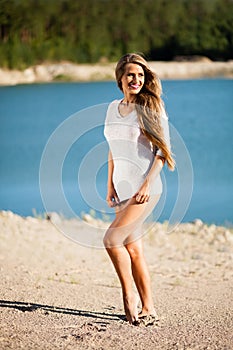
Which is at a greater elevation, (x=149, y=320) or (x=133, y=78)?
(x=133, y=78)

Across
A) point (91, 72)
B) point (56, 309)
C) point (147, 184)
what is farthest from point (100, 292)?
point (91, 72)

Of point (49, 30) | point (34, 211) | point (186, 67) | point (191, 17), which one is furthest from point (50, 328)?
point (191, 17)

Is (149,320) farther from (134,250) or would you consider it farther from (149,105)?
(149,105)

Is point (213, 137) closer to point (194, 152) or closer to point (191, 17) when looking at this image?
point (194, 152)

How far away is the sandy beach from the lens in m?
3.54

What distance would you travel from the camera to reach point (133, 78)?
11.9ft

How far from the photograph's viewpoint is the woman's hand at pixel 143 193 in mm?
3527

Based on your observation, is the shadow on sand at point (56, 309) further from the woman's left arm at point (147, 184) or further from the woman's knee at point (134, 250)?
the woman's left arm at point (147, 184)

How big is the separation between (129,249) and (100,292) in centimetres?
115

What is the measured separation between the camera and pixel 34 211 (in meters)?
9.54

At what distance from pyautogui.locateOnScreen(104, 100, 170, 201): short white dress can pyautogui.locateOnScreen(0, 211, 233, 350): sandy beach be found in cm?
65

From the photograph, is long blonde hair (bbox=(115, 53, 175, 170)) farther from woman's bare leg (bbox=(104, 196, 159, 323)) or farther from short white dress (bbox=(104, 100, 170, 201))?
woman's bare leg (bbox=(104, 196, 159, 323))

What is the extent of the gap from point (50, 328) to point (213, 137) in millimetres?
15549

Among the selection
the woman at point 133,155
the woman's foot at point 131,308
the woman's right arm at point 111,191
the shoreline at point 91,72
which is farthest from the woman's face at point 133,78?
the shoreline at point 91,72
